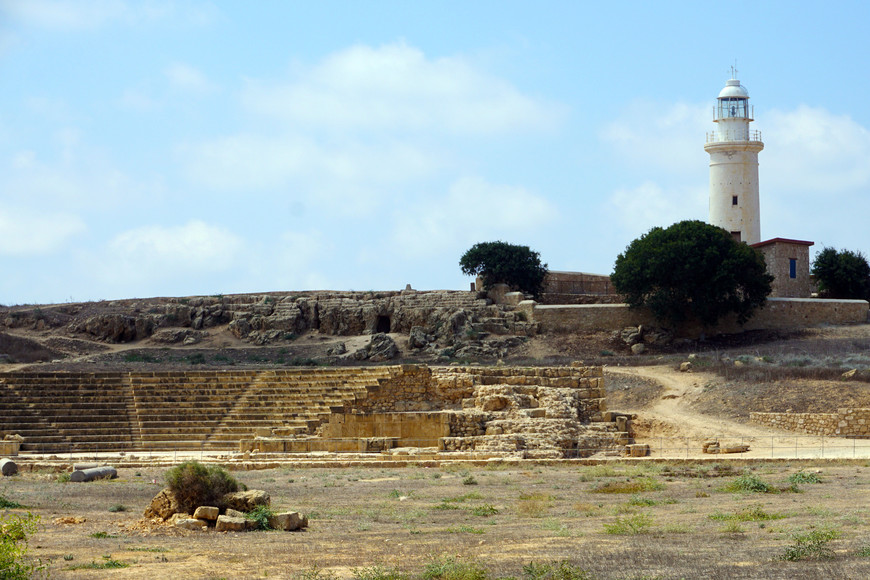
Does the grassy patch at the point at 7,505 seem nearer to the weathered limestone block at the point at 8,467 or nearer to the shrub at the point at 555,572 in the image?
the weathered limestone block at the point at 8,467

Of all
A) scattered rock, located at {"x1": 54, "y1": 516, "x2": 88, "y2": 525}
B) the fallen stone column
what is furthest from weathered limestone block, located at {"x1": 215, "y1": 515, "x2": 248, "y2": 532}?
the fallen stone column

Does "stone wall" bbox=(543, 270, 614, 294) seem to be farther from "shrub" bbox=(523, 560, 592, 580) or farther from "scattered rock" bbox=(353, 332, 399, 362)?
"shrub" bbox=(523, 560, 592, 580)

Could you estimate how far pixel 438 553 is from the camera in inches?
438

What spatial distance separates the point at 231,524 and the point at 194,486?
118 cm

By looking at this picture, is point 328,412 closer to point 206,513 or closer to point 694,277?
point 206,513

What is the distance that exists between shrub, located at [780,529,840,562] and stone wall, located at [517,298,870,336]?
35.6 meters

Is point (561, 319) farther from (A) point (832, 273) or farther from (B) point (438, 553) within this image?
(B) point (438, 553)

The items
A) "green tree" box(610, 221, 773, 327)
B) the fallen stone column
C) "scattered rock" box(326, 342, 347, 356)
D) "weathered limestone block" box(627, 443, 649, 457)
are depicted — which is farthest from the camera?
"green tree" box(610, 221, 773, 327)

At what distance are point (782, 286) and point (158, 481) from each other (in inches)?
1580

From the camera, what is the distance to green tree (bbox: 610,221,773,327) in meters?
44.9

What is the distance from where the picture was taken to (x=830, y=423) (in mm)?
27344

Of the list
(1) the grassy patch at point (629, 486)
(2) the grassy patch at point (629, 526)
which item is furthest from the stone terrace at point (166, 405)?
(2) the grassy patch at point (629, 526)

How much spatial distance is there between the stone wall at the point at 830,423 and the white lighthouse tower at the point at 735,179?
30642 mm

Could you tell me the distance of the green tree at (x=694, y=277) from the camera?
147ft
